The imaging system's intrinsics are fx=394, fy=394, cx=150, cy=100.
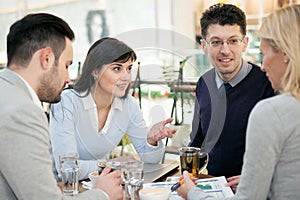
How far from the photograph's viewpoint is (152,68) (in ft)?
5.73

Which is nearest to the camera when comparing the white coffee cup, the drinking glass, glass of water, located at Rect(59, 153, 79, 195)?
the white coffee cup

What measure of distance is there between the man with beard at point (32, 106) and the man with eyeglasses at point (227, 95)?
0.75 m

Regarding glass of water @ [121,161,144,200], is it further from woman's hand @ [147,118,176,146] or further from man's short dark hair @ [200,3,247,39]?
man's short dark hair @ [200,3,247,39]

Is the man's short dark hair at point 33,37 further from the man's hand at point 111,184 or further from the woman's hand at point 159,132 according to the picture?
the woman's hand at point 159,132

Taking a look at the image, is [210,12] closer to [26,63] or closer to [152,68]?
[152,68]

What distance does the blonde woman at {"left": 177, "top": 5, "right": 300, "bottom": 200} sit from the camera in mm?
1031

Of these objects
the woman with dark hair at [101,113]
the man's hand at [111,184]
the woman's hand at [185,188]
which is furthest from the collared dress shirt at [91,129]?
the woman's hand at [185,188]

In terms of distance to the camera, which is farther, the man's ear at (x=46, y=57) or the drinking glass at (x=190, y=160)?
the drinking glass at (x=190, y=160)

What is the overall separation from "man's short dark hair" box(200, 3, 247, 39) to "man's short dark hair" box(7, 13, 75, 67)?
85 centimetres

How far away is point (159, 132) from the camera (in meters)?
1.69

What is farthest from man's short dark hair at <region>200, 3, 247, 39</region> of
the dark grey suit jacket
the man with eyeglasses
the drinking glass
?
the dark grey suit jacket

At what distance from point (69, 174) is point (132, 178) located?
244 mm

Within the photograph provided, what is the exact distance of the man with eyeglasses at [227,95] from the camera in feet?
6.06

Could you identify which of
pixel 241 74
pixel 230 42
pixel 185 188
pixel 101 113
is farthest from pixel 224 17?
pixel 185 188
